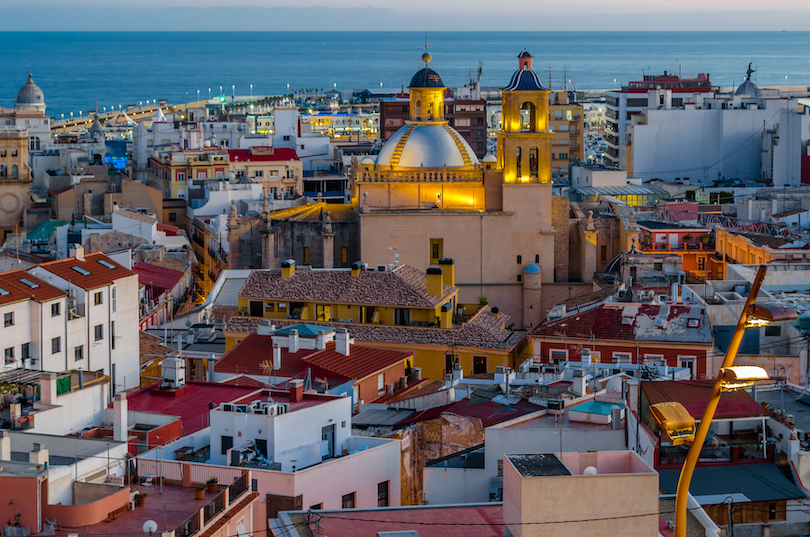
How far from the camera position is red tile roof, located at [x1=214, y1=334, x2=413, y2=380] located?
93.9 ft

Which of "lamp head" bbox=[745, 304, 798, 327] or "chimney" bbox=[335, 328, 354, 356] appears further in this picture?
"chimney" bbox=[335, 328, 354, 356]

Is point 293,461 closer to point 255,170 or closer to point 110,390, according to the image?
point 110,390

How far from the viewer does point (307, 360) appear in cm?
2858

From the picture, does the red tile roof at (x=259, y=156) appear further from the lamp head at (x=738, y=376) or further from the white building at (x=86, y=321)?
the lamp head at (x=738, y=376)

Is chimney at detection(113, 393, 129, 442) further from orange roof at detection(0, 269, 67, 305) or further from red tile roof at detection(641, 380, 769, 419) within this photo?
orange roof at detection(0, 269, 67, 305)

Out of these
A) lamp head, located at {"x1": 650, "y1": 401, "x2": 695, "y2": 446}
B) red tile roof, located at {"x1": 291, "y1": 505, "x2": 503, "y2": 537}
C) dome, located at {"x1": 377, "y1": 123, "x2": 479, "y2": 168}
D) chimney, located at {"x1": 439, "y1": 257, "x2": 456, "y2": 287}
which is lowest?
red tile roof, located at {"x1": 291, "y1": 505, "x2": 503, "y2": 537}

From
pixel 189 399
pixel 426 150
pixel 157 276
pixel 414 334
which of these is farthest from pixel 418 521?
pixel 157 276

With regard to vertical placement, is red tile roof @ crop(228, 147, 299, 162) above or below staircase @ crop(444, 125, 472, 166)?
above

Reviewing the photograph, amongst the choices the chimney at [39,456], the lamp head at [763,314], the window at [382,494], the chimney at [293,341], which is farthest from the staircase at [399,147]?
the lamp head at [763,314]

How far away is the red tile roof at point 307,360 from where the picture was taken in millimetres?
Result: 28625

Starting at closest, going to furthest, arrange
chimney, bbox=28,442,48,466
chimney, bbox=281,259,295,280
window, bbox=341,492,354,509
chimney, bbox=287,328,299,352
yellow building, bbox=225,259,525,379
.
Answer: chimney, bbox=28,442,48,466
window, bbox=341,492,354,509
chimney, bbox=287,328,299,352
yellow building, bbox=225,259,525,379
chimney, bbox=281,259,295,280

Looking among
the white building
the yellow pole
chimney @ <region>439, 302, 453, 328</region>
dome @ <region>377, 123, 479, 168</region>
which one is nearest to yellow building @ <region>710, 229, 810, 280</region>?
dome @ <region>377, 123, 479, 168</region>

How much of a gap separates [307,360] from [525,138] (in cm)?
1730

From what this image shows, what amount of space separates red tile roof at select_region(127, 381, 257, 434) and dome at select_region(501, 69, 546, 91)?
825 inches
